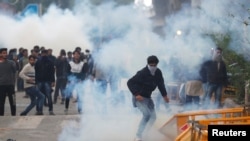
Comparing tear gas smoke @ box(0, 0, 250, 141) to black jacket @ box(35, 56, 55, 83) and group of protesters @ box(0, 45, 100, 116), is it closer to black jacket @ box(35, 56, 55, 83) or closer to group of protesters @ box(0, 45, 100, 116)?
group of protesters @ box(0, 45, 100, 116)

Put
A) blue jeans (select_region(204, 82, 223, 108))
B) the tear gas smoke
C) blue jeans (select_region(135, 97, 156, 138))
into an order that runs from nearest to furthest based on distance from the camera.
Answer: blue jeans (select_region(135, 97, 156, 138)), the tear gas smoke, blue jeans (select_region(204, 82, 223, 108))

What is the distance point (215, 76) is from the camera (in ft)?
43.8

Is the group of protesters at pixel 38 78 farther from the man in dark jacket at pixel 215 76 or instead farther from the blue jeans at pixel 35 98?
the man in dark jacket at pixel 215 76

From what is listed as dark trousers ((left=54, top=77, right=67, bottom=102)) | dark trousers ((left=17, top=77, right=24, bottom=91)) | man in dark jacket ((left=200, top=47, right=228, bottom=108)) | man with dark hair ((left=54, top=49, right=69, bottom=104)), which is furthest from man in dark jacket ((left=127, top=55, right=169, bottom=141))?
dark trousers ((left=17, top=77, right=24, bottom=91))

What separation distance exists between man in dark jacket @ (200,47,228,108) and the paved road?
1.45 m

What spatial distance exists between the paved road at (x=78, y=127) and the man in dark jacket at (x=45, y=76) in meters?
1.24

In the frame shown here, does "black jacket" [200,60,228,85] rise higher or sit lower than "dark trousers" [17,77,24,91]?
higher

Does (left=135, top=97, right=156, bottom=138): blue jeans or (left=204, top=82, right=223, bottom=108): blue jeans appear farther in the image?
(left=204, top=82, right=223, bottom=108): blue jeans

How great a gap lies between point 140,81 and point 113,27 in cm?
511

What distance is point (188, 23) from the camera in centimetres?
1413

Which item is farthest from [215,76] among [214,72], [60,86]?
[60,86]

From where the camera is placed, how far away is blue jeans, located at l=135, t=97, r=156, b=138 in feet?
33.6

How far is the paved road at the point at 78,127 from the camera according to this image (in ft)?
35.4

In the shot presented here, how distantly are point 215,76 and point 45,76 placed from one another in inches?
156
